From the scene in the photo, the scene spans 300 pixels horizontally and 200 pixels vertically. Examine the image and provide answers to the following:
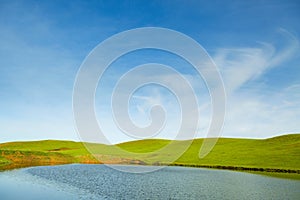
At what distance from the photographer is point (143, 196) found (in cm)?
3319

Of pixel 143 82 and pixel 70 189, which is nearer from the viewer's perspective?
pixel 70 189

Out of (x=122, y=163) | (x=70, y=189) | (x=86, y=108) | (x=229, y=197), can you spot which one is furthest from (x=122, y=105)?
(x=229, y=197)

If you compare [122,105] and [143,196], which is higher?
[122,105]

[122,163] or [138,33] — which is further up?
[138,33]

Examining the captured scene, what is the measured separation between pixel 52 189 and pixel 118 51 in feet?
112

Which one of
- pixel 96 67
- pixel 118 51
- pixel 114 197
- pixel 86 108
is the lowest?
pixel 114 197

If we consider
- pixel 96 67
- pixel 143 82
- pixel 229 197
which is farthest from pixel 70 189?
pixel 143 82

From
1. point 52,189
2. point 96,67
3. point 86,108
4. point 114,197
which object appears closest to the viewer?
point 114,197

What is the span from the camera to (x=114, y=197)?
32.1 meters

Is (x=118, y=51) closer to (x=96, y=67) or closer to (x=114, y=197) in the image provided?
(x=96, y=67)

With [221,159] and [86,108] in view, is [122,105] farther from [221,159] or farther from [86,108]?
[221,159]

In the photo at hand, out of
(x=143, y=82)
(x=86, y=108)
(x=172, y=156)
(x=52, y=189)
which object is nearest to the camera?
(x=52, y=189)

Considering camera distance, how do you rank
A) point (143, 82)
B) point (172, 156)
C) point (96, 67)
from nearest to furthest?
point (96, 67), point (143, 82), point (172, 156)

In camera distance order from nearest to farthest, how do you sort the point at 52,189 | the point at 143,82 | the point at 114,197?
the point at 114,197 → the point at 52,189 → the point at 143,82
